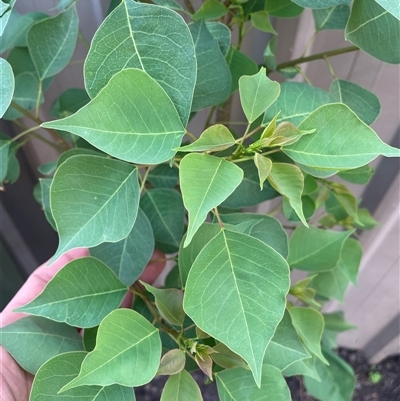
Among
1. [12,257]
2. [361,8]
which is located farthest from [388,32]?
[12,257]

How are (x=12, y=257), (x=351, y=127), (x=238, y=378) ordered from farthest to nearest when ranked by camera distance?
(x=12, y=257) → (x=238, y=378) → (x=351, y=127)

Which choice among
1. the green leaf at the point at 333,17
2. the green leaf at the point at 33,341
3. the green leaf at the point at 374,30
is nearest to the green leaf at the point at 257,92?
the green leaf at the point at 374,30

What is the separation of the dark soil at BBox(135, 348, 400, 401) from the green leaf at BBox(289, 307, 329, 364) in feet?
2.13

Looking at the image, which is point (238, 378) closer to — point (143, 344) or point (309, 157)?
point (143, 344)

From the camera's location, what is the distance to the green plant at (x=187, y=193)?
13.5 inches

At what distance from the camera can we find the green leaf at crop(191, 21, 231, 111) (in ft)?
1.46

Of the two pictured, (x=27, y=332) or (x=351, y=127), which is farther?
(x=27, y=332)

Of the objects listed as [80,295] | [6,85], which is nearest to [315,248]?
[80,295]

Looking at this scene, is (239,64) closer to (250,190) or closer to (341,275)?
(250,190)

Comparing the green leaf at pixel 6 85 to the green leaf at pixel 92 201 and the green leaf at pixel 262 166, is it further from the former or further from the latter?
the green leaf at pixel 262 166

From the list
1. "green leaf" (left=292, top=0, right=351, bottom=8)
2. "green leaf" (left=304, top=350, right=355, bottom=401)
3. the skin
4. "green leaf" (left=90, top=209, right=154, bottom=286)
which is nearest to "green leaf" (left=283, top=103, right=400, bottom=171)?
"green leaf" (left=292, top=0, right=351, bottom=8)

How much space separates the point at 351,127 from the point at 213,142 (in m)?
0.11

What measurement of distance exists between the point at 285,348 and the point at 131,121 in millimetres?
312

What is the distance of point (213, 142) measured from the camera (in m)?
0.36
